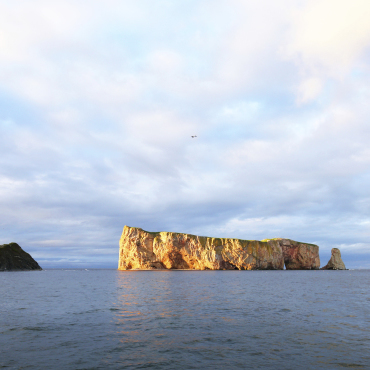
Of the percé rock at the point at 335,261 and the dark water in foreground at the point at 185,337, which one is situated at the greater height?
the percé rock at the point at 335,261

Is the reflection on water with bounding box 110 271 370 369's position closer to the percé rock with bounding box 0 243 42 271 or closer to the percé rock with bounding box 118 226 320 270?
the percé rock with bounding box 118 226 320 270

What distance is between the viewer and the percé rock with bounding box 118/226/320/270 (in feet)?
457

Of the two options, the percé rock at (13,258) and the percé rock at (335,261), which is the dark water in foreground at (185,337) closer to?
the percé rock at (13,258)

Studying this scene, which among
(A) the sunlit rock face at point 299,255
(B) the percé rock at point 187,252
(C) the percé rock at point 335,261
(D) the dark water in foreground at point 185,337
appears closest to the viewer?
(D) the dark water in foreground at point 185,337

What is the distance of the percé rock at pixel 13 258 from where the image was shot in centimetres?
14638

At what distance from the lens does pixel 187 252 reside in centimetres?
14075

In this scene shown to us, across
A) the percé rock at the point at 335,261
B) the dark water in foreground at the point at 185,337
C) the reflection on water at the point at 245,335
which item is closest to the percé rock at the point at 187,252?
the percé rock at the point at 335,261

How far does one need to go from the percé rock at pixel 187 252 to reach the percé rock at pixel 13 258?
56705mm

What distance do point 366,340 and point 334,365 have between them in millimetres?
6476

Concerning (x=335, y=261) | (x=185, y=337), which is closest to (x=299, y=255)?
(x=335, y=261)

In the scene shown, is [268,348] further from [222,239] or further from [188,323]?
[222,239]

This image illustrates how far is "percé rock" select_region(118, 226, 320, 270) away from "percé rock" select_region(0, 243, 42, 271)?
56705mm

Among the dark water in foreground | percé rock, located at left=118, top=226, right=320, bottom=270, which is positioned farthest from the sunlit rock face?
the dark water in foreground

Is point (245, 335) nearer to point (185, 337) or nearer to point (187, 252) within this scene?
point (185, 337)
